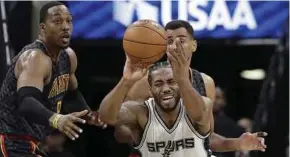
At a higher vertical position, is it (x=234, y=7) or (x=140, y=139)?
(x=234, y=7)

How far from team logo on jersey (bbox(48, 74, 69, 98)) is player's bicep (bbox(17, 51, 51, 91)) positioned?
0.23m

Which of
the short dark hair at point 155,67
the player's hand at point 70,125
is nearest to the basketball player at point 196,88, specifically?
the short dark hair at point 155,67

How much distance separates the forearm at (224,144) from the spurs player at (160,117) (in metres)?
0.40

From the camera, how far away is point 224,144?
6703 mm

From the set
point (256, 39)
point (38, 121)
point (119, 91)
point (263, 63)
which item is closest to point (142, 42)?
point (119, 91)

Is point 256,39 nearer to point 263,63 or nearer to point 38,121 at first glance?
point 263,63

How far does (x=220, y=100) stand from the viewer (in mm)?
9750

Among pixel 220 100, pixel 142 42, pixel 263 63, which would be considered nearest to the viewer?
pixel 142 42

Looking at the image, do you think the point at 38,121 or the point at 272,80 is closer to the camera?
the point at 38,121

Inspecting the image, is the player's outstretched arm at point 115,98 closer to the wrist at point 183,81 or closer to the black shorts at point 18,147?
the wrist at point 183,81

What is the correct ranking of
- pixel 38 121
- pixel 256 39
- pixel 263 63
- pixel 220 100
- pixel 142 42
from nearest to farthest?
pixel 38 121, pixel 142 42, pixel 220 100, pixel 256 39, pixel 263 63

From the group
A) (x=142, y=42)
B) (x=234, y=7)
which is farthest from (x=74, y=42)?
(x=142, y=42)

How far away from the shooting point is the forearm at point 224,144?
6.60 m

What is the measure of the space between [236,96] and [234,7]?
3554 mm
